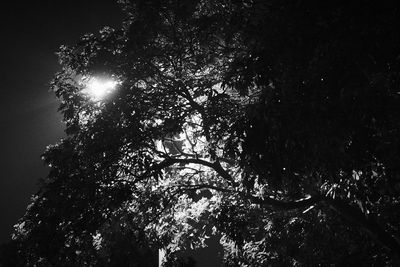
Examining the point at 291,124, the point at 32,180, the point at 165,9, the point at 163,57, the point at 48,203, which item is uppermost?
the point at 32,180

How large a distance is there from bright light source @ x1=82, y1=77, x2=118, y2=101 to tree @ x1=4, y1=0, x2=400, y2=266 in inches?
7.4

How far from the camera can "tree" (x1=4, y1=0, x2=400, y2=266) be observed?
3.38 meters

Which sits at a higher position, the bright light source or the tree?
the bright light source

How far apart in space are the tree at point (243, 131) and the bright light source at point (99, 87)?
0.61 ft

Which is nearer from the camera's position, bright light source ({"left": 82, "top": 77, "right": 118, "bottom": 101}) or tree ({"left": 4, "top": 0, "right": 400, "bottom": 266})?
tree ({"left": 4, "top": 0, "right": 400, "bottom": 266})

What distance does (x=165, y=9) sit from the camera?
6711mm

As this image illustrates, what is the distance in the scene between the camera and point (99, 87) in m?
7.21

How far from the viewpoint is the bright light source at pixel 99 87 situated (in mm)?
6891

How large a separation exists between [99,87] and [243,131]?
447 cm

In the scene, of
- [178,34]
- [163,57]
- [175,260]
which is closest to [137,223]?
[175,260]

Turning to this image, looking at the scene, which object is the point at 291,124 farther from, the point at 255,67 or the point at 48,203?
the point at 48,203

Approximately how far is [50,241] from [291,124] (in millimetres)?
5138

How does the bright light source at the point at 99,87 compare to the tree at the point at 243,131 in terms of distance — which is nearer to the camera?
the tree at the point at 243,131

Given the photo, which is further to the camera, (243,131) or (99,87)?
(99,87)
